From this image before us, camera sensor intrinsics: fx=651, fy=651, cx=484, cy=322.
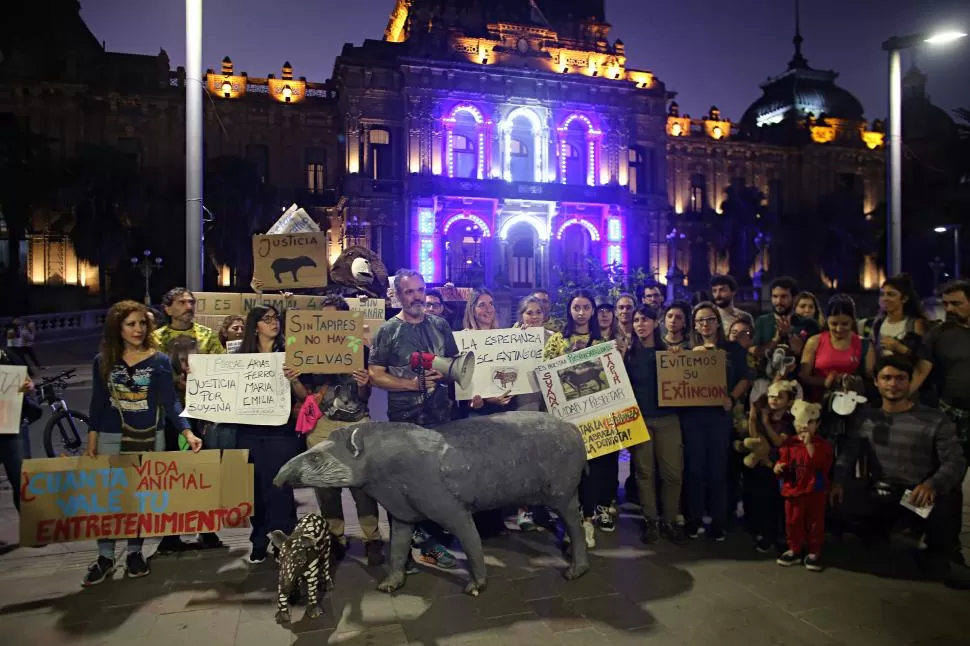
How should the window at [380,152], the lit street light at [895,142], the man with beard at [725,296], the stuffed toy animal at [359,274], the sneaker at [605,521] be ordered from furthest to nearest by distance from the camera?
1. the window at [380,152]
2. the lit street light at [895,142]
3. the stuffed toy animal at [359,274]
4. the man with beard at [725,296]
5. the sneaker at [605,521]

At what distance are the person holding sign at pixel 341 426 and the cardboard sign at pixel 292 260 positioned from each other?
3.65ft

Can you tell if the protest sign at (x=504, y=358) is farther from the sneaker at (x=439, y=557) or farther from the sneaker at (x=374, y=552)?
the sneaker at (x=374, y=552)

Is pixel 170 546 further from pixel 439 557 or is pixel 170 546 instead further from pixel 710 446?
pixel 710 446

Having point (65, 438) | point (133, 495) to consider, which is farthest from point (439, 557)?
point (65, 438)

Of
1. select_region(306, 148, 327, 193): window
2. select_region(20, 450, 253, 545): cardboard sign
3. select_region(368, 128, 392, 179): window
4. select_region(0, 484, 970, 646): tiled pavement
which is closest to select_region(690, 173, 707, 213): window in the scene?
select_region(368, 128, 392, 179): window

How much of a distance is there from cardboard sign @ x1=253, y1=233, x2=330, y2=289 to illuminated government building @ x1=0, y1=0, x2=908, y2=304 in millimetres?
25567

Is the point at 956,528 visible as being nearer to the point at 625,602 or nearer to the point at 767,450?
the point at 767,450

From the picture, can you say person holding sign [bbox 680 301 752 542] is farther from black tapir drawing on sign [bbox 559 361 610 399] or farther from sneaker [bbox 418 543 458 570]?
sneaker [bbox 418 543 458 570]

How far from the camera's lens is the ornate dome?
50.6m

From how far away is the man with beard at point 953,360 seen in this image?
5527 millimetres

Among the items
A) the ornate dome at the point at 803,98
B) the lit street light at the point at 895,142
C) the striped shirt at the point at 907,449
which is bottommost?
the striped shirt at the point at 907,449

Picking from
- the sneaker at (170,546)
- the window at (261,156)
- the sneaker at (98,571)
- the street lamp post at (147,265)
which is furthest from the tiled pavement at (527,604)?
the window at (261,156)

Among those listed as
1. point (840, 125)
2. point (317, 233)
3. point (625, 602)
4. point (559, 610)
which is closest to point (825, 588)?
point (625, 602)

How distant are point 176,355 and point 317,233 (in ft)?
6.00
